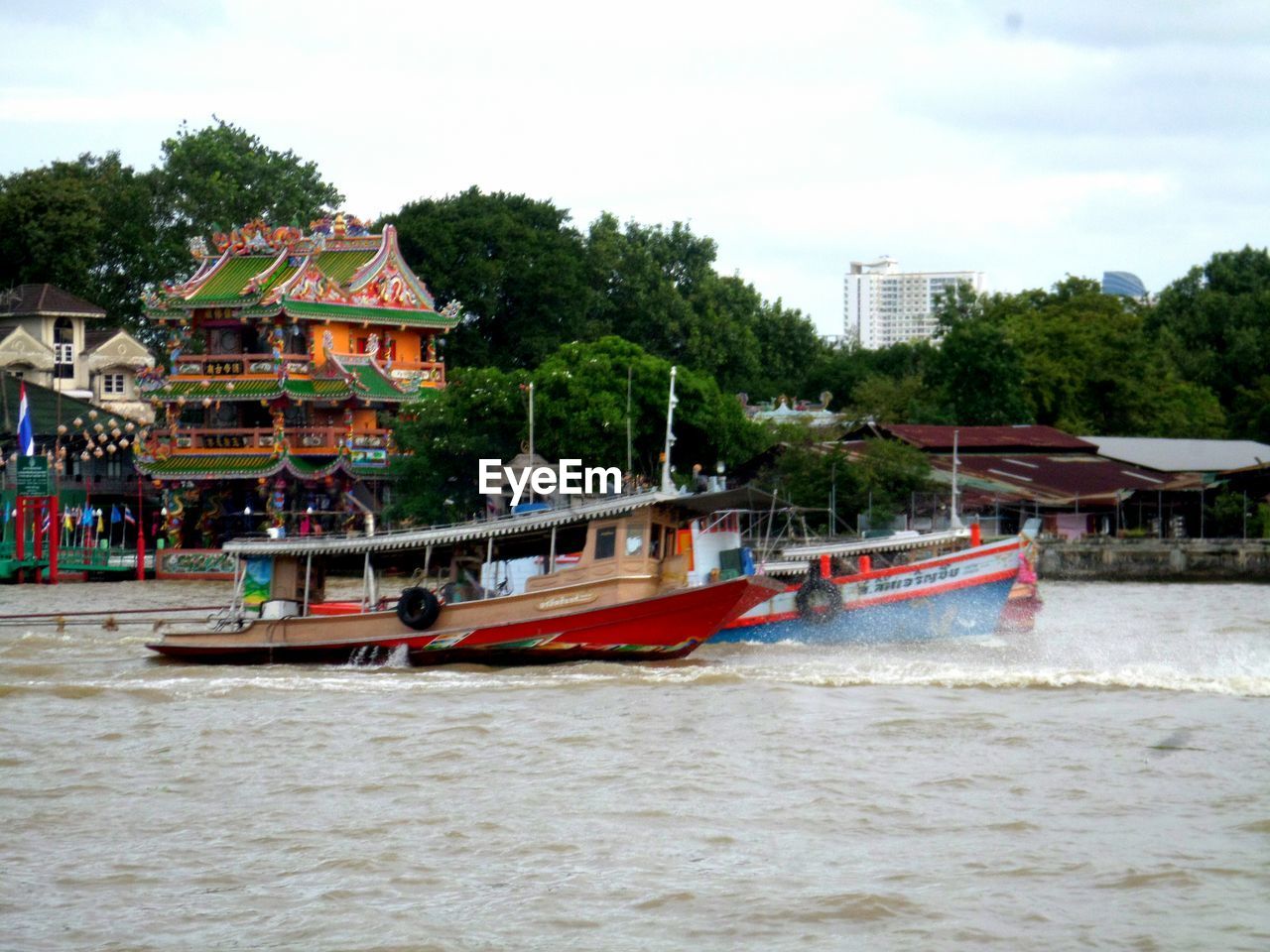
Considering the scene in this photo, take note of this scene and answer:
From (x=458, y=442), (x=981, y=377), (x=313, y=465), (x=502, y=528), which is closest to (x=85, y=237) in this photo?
(x=313, y=465)

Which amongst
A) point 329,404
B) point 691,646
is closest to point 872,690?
point 691,646

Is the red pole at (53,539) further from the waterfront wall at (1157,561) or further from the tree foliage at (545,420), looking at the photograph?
the waterfront wall at (1157,561)

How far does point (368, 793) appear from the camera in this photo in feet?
52.9

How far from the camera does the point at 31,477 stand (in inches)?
1747

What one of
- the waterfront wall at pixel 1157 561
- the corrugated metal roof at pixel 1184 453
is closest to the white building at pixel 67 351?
the waterfront wall at pixel 1157 561

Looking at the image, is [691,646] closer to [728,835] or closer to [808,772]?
[808,772]

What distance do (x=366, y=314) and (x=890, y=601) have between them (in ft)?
91.9

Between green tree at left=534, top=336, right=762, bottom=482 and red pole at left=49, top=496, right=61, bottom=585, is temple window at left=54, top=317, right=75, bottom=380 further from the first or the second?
green tree at left=534, top=336, right=762, bottom=482

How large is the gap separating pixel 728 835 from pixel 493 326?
5069 centimetres

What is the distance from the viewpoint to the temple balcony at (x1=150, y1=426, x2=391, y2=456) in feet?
164

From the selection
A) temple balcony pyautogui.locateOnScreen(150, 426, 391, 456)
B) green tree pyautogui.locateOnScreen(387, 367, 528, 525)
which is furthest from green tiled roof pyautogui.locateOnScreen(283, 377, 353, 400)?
green tree pyautogui.locateOnScreen(387, 367, 528, 525)

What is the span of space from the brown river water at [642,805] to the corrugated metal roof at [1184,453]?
36.9m

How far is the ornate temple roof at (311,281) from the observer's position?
168 feet

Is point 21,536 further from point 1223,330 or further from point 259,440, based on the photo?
point 1223,330
